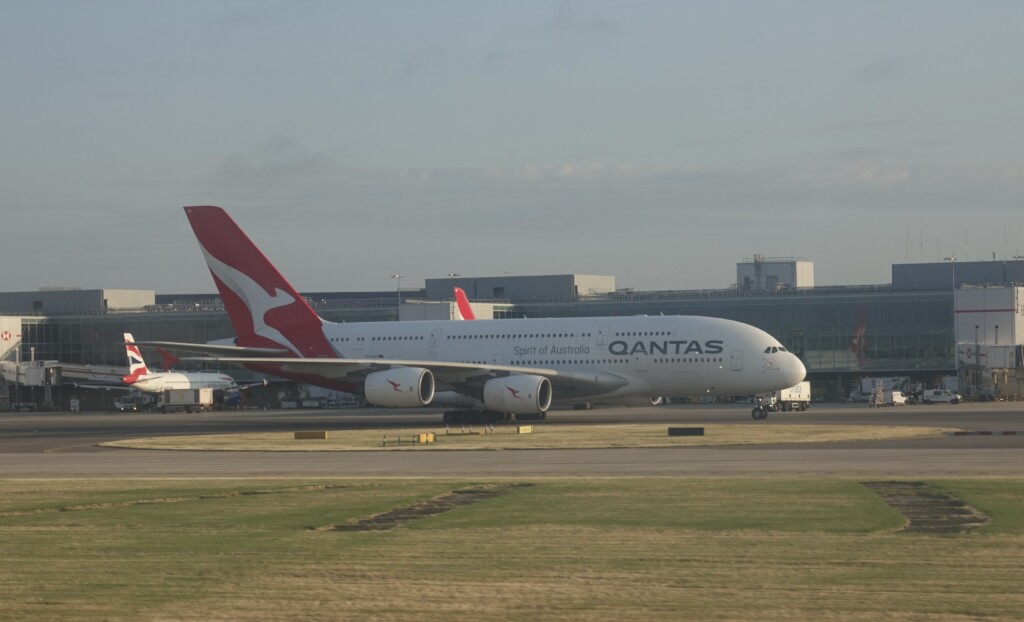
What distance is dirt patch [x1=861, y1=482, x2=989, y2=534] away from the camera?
20141 mm

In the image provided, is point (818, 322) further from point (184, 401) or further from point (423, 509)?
point (423, 509)

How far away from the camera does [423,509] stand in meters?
23.6

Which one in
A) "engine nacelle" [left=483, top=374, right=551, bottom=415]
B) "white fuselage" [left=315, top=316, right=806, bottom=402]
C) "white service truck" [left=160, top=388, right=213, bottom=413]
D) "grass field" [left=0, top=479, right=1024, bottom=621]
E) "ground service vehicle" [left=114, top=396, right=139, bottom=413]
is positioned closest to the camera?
"grass field" [left=0, top=479, right=1024, bottom=621]

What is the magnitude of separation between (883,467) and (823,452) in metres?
6.01

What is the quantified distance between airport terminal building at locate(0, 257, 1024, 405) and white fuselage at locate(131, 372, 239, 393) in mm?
10357

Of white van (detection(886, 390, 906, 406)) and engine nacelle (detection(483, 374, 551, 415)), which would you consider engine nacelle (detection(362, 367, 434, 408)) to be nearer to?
engine nacelle (detection(483, 374, 551, 415))

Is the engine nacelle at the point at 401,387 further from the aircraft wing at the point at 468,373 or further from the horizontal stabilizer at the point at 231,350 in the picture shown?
the horizontal stabilizer at the point at 231,350

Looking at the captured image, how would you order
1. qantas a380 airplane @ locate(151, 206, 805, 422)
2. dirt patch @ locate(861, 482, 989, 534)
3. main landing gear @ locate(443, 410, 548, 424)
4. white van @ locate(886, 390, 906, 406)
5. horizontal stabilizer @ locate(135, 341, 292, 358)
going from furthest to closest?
1. white van @ locate(886, 390, 906, 406)
2. main landing gear @ locate(443, 410, 548, 424)
3. qantas a380 airplane @ locate(151, 206, 805, 422)
4. horizontal stabilizer @ locate(135, 341, 292, 358)
5. dirt patch @ locate(861, 482, 989, 534)

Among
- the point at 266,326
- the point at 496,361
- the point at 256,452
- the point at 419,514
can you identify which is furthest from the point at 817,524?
the point at 266,326

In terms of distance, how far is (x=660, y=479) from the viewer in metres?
28.9

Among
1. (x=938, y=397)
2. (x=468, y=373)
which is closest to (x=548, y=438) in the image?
(x=468, y=373)

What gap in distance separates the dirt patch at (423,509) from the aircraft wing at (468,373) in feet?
104

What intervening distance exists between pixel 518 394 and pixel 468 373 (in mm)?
3444

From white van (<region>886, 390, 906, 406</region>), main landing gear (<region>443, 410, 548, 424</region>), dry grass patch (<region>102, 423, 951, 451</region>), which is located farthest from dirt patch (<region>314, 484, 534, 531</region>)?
white van (<region>886, 390, 906, 406</region>)
